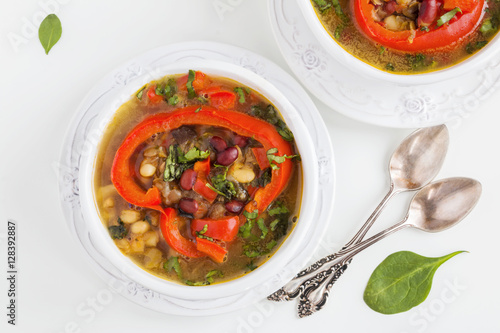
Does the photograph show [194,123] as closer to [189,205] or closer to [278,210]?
[189,205]

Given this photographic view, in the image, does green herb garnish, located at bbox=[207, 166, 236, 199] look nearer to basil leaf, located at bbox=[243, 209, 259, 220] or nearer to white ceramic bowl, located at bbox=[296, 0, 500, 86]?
basil leaf, located at bbox=[243, 209, 259, 220]

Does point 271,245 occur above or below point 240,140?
below

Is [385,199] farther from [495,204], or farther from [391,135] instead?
[495,204]

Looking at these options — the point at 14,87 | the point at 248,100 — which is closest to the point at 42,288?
the point at 14,87

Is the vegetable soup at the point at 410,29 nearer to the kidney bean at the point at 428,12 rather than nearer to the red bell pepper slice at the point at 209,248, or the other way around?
the kidney bean at the point at 428,12

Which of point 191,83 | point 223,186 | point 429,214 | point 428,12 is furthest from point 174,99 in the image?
point 429,214
